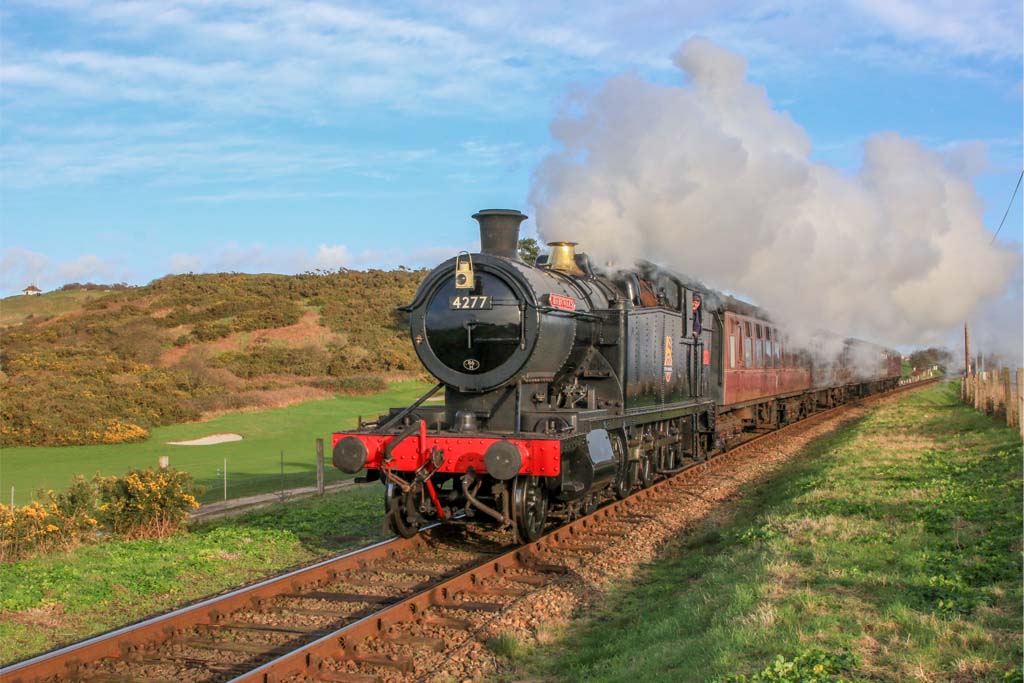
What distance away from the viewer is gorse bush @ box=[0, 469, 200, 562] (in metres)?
9.67

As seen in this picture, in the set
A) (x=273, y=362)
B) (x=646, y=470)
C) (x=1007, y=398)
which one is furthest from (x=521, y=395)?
(x=273, y=362)

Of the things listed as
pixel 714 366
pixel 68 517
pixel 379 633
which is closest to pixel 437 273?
pixel 379 633

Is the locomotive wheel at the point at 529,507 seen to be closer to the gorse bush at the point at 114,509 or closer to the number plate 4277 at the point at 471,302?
the number plate 4277 at the point at 471,302

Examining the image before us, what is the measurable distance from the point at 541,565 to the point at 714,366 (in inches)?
322

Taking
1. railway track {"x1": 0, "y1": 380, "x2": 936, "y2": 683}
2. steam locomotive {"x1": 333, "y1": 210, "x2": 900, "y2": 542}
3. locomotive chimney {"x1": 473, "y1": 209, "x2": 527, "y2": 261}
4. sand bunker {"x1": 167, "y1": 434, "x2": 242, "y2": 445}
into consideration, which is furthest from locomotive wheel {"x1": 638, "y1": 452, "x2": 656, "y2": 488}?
sand bunker {"x1": 167, "y1": 434, "x2": 242, "y2": 445}

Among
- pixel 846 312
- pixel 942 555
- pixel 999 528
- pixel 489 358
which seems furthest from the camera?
pixel 846 312

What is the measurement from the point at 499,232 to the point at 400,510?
10.9ft

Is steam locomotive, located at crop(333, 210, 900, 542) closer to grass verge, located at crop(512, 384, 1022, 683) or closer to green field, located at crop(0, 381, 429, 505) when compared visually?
grass verge, located at crop(512, 384, 1022, 683)

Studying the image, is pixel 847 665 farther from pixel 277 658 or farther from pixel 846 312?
pixel 846 312

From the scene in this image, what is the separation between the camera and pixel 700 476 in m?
14.6

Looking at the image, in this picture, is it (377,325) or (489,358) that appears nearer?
(489,358)

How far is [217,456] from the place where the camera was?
68.1 ft

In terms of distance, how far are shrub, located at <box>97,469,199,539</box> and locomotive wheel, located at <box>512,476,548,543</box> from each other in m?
4.29

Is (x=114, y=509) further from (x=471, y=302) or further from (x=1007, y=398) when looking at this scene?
(x=1007, y=398)
